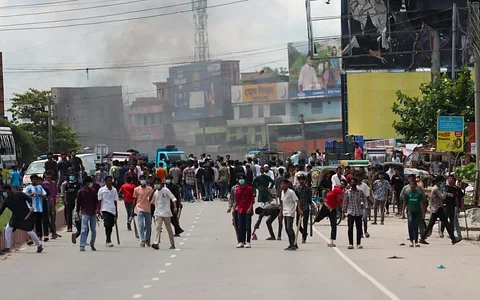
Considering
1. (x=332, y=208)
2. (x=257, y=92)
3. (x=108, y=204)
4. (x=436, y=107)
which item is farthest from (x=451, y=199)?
(x=257, y=92)

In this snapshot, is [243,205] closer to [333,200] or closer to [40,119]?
[333,200]

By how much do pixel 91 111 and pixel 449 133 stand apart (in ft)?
284

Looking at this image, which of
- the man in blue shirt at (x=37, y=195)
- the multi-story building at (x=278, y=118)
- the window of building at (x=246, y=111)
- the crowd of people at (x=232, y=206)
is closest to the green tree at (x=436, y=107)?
the crowd of people at (x=232, y=206)

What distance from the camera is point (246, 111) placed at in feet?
476

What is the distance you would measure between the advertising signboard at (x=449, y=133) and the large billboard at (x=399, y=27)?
19.9 m

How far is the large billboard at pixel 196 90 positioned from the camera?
465 ft

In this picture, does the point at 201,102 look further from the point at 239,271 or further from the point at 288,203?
the point at 239,271

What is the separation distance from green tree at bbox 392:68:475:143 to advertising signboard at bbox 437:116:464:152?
11.8 metres

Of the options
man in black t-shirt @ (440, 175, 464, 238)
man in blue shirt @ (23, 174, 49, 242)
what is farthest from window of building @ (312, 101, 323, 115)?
man in blue shirt @ (23, 174, 49, 242)

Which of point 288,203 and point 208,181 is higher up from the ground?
point 288,203

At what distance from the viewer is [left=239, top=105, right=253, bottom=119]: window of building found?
14438cm

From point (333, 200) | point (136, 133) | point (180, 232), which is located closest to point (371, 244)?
point (333, 200)

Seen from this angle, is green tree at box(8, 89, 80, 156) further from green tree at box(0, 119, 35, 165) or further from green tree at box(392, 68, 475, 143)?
green tree at box(392, 68, 475, 143)

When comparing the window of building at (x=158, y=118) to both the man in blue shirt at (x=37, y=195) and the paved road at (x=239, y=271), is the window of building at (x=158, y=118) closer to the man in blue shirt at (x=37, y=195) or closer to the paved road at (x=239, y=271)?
the paved road at (x=239, y=271)
